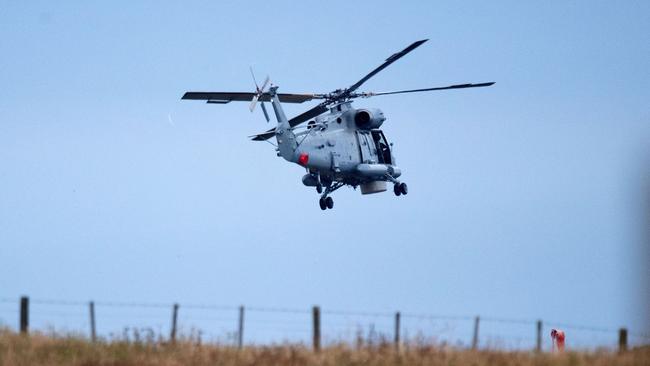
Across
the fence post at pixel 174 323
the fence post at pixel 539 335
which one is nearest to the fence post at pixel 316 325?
the fence post at pixel 174 323

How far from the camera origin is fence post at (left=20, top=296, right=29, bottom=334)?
22812 millimetres

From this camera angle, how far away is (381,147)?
40.7 m

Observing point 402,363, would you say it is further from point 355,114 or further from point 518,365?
point 355,114

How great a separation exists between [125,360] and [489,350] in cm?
653

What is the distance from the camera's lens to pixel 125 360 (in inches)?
787

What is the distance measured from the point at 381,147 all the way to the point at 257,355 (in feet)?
70.7

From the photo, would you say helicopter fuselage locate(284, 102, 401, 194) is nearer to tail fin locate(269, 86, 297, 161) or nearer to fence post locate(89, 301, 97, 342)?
tail fin locate(269, 86, 297, 161)

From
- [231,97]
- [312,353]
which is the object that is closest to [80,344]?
[312,353]

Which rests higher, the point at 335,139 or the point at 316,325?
the point at 335,139

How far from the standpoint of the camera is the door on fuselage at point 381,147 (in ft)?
133

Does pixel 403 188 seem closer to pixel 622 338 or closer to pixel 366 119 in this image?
pixel 366 119

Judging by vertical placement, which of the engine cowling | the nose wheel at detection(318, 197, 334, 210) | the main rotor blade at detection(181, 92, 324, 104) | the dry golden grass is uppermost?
the main rotor blade at detection(181, 92, 324, 104)

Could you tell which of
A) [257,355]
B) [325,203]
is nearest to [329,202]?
[325,203]

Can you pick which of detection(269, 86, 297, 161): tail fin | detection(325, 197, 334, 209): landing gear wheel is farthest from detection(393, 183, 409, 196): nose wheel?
detection(269, 86, 297, 161): tail fin
